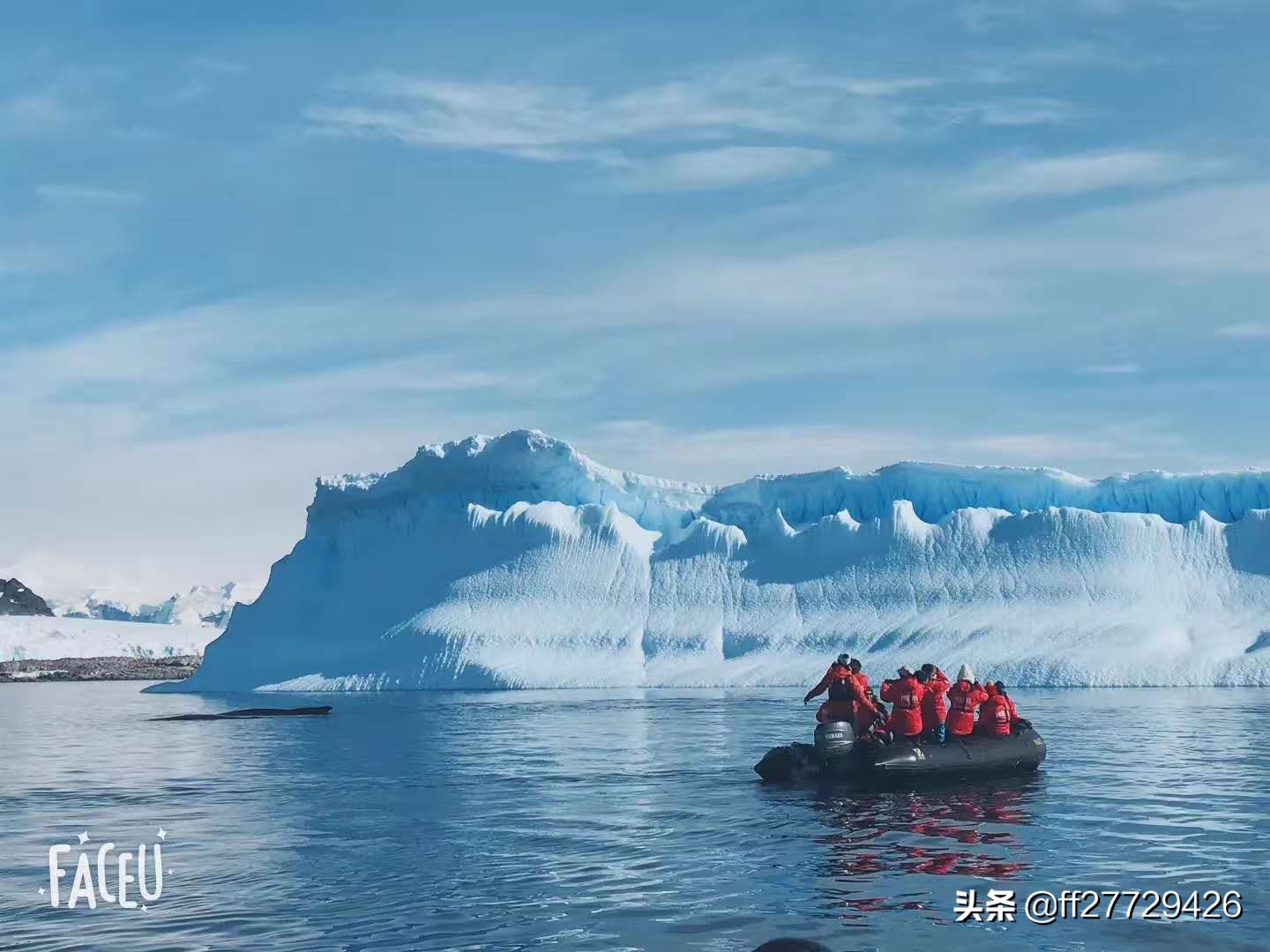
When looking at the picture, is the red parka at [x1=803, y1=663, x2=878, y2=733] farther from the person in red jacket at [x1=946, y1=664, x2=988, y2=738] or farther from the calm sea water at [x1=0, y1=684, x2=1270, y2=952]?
the person in red jacket at [x1=946, y1=664, x2=988, y2=738]

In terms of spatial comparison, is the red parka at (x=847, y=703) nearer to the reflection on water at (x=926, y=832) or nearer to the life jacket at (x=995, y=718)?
the reflection on water at (x=926, y=832)

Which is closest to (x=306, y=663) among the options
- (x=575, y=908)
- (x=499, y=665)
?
(x=499, y=665)

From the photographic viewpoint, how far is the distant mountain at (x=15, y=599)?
12950 cm

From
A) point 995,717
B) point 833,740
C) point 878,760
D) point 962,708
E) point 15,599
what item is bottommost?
point 878,760

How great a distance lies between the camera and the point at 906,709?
63.1 ft

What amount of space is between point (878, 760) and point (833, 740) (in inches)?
24.4

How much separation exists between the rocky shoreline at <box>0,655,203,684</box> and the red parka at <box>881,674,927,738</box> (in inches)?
2959

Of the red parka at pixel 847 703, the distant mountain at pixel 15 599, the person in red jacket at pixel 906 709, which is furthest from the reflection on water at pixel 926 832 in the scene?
the distant mountain at pixel 15 599

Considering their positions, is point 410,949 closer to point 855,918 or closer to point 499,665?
point 855,918

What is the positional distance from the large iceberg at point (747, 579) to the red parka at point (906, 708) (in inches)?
1131

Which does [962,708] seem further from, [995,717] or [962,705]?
[995,717]

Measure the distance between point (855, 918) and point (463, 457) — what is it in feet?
151

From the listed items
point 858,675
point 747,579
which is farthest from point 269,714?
point 858,675

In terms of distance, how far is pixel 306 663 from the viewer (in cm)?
5488
